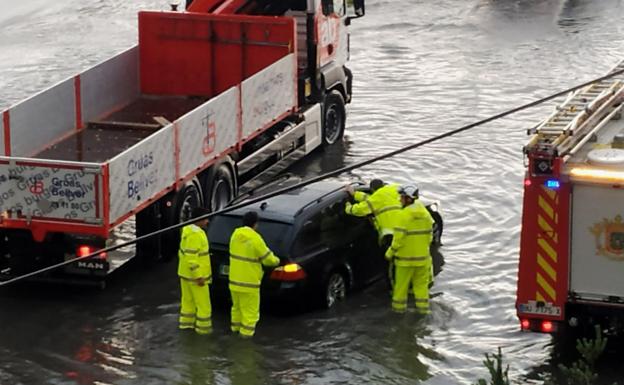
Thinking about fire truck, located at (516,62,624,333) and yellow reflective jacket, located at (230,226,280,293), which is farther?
yellow reflective jacket, located at (230,226,280,293)

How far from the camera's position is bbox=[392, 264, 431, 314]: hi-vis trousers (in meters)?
15.0

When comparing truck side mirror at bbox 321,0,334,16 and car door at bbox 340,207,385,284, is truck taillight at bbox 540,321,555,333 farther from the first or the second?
truck side mirror at bbox 321,0,334,16

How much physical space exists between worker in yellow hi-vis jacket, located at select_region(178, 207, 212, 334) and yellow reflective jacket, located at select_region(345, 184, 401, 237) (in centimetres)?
183

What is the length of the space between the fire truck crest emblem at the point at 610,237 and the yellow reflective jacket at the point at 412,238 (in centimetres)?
255

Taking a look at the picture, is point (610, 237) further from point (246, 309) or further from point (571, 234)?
point (246, 309)

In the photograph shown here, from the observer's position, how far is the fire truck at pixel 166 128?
15398 mm

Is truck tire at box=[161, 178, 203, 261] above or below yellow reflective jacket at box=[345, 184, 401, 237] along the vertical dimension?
below

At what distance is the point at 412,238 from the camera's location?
15.0 meters

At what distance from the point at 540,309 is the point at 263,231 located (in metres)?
3.26

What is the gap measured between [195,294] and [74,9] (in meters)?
20.9

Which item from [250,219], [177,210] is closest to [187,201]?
[177,210]

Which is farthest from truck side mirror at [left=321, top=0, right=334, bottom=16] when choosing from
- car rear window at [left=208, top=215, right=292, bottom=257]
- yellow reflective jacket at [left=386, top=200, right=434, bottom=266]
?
yellow reflective jacket at [left=386, top=200, right=434, bottom=266]

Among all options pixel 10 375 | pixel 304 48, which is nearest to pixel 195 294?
pixel 10 375

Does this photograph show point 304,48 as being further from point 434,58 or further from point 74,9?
point 74,9
